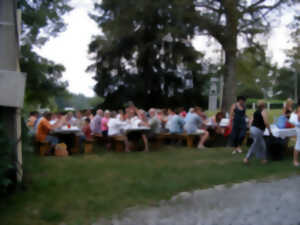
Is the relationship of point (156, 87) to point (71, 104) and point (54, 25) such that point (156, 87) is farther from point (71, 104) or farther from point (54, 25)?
point (71, 104)

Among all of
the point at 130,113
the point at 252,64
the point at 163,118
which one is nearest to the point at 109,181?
the point at 130,113

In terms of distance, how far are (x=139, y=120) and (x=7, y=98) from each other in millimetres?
6871

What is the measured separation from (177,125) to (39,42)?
16.8 m

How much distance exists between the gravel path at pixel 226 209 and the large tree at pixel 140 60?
59.6ft

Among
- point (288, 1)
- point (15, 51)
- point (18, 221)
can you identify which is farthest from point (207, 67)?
point (18, 221)

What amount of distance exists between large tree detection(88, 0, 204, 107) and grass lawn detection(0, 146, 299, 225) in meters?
15.3

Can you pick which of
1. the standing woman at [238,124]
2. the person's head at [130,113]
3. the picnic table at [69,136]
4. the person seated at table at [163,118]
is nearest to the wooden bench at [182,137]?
the person seated at table at [163,118]

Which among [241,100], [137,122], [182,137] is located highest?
[241,100]

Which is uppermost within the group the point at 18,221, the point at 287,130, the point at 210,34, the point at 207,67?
the point at 210,34

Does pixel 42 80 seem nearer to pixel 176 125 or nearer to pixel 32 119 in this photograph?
pixel 32 119

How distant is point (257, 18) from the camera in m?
21.1

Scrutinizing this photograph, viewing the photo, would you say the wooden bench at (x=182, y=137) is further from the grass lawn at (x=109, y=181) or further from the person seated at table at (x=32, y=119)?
the person seated at table at (x=32, y=119)

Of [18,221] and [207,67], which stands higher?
[207,67]

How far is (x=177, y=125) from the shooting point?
13.5 metres
